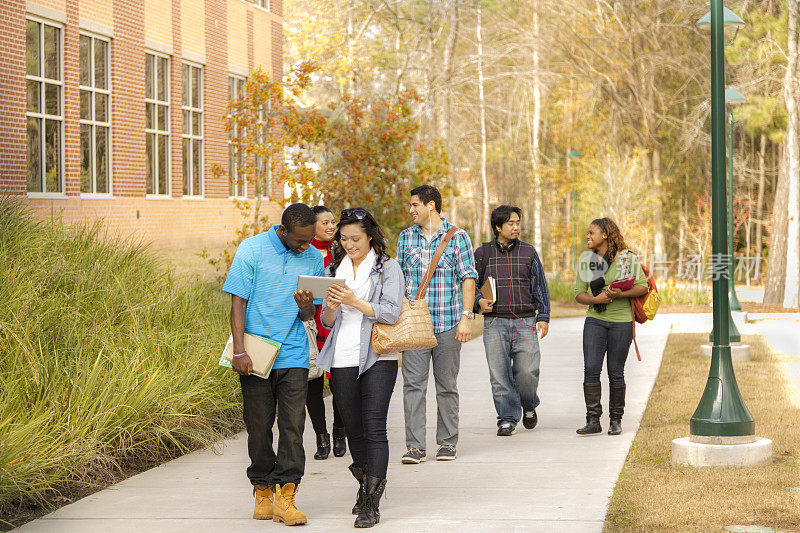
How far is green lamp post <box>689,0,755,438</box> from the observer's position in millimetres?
8266

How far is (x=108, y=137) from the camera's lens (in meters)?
22.3

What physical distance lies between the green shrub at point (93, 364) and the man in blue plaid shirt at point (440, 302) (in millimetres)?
1853

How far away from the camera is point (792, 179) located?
28.6 metres

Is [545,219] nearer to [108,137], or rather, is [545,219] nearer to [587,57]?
[587,57]

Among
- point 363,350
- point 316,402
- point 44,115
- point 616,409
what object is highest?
point 44,115

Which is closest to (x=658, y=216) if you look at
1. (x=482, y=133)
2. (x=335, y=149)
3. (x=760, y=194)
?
(x=760, y=194)

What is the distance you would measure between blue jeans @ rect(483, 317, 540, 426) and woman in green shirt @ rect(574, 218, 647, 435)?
0.48m

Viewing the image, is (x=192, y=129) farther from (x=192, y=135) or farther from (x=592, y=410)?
(x=592, y=410)

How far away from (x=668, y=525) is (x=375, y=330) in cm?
208

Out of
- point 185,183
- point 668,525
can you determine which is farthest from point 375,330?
point 185,183

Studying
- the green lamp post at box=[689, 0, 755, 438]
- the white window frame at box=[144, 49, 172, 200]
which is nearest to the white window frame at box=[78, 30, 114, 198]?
the white window frame at box=[144, 49, 172, 200]

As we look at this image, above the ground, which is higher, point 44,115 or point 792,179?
point 44,115

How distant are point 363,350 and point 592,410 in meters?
3.81

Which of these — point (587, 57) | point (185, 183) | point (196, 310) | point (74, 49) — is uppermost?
Answer: point (587, 57)
